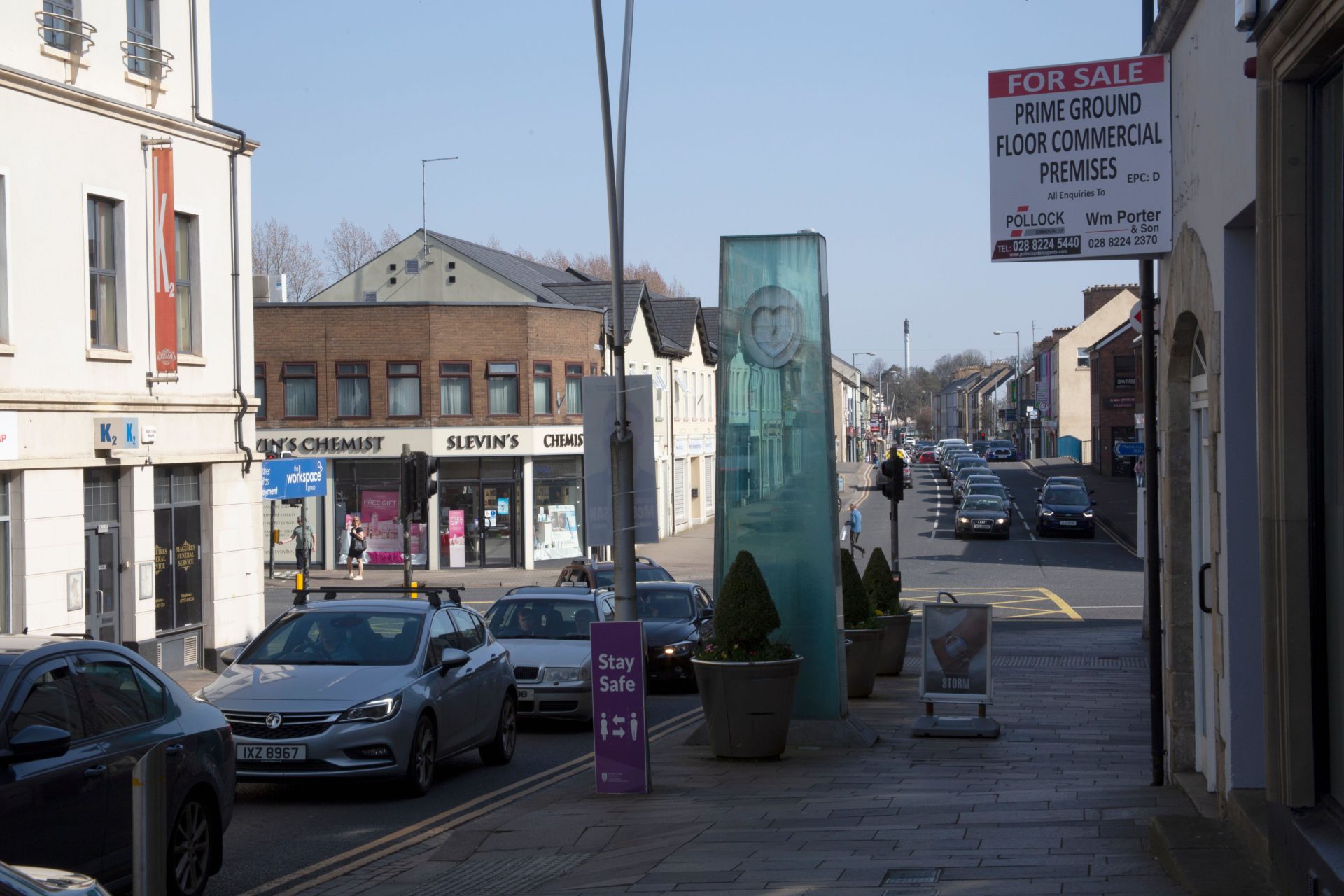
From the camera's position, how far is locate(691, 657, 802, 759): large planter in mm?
11695

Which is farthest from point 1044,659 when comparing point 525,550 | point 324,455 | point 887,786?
point 324,455

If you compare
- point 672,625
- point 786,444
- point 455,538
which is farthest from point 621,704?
point 455,538

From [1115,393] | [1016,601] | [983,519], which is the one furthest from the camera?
[1115,393]

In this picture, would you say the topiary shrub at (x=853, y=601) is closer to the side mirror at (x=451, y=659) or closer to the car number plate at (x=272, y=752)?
the side mirror at (x=451, y=659)

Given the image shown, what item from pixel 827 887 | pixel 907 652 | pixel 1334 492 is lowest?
pixel 907 652

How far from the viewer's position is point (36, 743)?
5.97m

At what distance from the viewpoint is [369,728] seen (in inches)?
416

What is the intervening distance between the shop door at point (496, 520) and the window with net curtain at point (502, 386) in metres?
2.31

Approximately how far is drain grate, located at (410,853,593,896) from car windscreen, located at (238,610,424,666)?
3.38m

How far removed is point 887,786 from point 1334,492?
6.00 m

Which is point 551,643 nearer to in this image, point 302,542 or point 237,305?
point 237,305

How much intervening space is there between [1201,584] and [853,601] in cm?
855

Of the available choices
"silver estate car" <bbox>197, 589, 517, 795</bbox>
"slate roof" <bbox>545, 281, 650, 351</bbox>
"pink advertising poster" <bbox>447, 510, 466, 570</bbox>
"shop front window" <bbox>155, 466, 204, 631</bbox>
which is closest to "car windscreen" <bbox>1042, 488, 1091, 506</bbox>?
"slate roof" <bbox>545, 281, 650, 351</bbox>

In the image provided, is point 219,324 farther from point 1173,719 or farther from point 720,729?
point 1173,719
